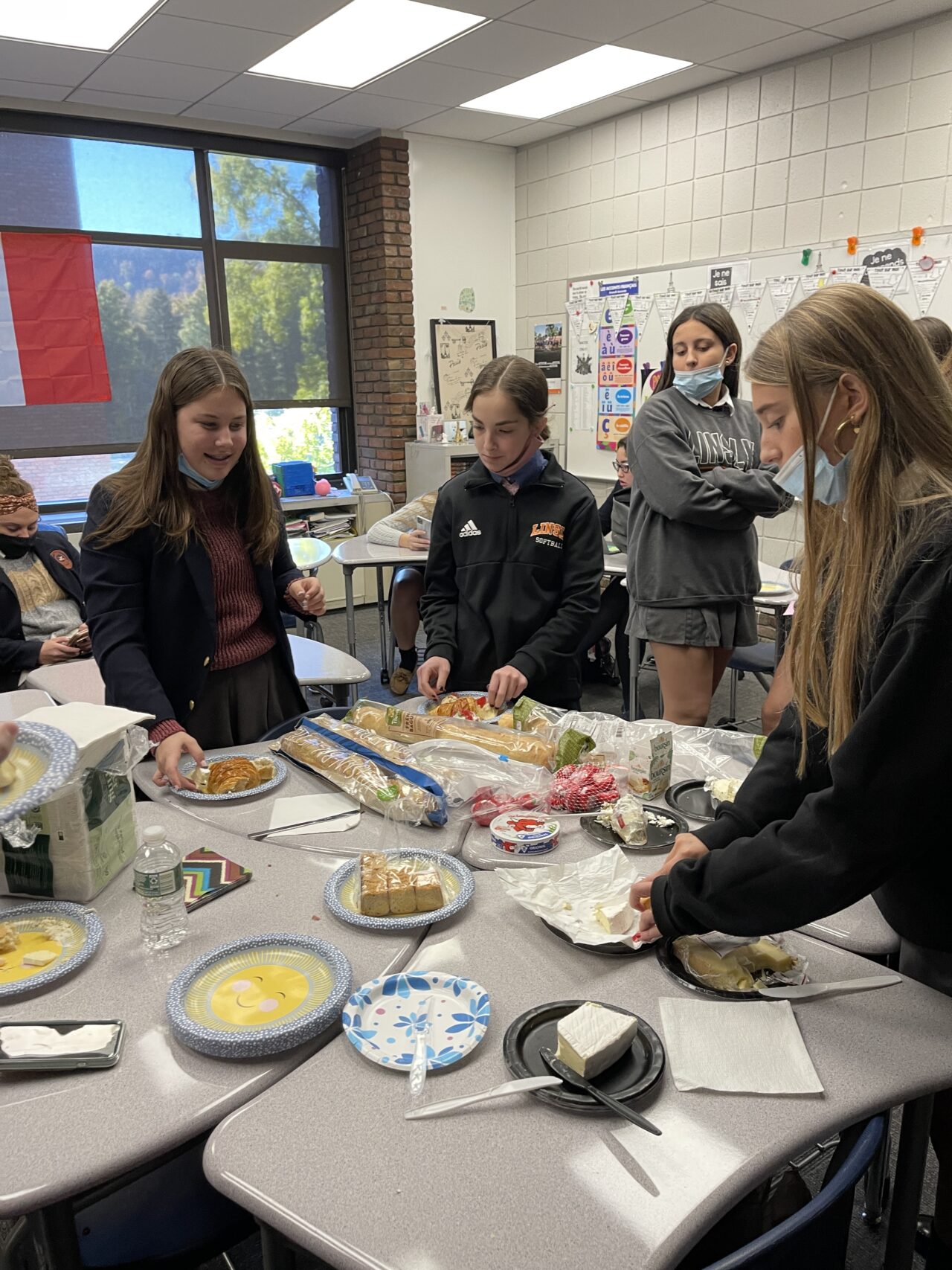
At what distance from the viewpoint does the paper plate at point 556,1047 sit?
98cm

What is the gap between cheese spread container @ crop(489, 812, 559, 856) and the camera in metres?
1.52

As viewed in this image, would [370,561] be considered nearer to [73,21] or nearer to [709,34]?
[73,21]

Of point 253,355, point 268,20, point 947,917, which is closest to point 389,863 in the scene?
point 947,917

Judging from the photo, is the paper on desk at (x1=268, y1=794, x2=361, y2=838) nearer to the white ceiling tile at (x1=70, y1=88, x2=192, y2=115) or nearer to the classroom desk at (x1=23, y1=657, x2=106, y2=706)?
the classroom desk at (x1=23, y1=657, x2=106, y2=706)

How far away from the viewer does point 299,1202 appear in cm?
86

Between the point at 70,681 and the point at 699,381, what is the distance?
82.5 inches

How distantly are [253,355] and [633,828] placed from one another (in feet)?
18.2

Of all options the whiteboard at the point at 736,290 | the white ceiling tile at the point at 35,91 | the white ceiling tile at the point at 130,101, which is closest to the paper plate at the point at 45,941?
the whiteboard at the point at 736,290

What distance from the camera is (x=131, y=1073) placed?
1036 mm

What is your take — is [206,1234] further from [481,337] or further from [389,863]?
[481,337]

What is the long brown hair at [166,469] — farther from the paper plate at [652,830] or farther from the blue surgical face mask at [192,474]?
the paper plate at [652,830]

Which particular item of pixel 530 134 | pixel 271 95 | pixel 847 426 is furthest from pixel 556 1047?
pixel 530 134

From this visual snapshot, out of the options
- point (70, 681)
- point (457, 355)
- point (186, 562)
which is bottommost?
point (70, 681)

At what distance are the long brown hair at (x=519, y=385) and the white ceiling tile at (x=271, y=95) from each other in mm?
3622
